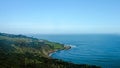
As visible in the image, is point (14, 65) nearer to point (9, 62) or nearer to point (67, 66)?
point (9, 62)

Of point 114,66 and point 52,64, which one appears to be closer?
point 52,64

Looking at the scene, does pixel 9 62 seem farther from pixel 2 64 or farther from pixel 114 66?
pixel 114 66

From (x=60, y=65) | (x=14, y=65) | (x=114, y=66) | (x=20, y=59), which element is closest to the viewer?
(x=14, y=65)

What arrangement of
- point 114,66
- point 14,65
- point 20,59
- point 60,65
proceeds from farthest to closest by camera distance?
point 114,66, point 20,59, point 60,65, point 14,65

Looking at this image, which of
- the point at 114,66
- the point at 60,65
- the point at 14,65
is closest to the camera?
the point at 14,65

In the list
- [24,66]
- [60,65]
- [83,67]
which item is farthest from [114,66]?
[24,66]

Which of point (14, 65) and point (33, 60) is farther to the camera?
point (33, 60)

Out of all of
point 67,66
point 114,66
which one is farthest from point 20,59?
point 114,66

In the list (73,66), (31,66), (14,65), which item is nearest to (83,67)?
(73,66)

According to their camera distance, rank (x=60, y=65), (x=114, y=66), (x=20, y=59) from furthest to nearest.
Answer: (x=114, y=66)
(x=20, y=59)
(x=60, y=65)
